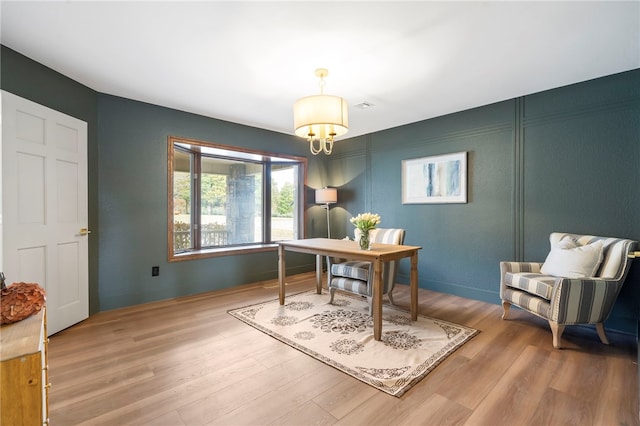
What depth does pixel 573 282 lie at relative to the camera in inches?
92.5

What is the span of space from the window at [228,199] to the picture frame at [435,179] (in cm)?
182

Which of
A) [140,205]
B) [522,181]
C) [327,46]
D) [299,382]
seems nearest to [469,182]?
[522,181]

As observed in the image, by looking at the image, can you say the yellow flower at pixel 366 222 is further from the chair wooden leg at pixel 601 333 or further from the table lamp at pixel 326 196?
the table lamp at pixel 326 196

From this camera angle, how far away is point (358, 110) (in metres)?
3.79

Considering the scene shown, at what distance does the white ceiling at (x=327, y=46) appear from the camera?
6.30ft

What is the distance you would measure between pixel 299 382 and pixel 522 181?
3.16 m

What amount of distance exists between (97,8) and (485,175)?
3969 millimetres

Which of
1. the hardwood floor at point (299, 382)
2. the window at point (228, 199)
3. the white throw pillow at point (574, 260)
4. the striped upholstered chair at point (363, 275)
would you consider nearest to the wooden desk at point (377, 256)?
the striped upholstered chair at point (363, 275)

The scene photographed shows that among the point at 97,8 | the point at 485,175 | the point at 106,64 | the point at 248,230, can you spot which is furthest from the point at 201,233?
the point at 485,175

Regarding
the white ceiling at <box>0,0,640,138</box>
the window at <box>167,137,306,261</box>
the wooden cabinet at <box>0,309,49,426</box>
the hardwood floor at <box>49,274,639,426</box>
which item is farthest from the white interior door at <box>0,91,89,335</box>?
the wooden cabinet at <box>0,309,49,426</box>

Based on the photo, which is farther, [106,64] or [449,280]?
[449,280]

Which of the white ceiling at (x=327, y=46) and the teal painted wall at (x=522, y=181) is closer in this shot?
the white ceiling at (x=327, y=46)

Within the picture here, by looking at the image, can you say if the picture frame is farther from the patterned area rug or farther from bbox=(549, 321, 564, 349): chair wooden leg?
bbox=(549, 321, 564, 349): chair wooden leg

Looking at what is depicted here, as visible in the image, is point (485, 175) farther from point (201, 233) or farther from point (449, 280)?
point (201, 233)
